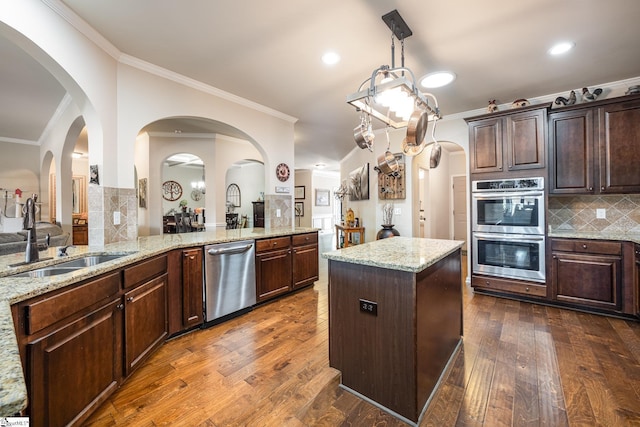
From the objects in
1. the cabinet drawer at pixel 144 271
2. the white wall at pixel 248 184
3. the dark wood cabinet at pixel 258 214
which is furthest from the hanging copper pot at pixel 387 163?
the white wall at pixel 248 184

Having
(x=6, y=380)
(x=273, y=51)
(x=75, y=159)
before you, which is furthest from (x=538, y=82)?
(x=75, y=159)

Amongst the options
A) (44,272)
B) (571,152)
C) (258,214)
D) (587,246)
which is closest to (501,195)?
(571,152)

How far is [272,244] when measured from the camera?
3.35m

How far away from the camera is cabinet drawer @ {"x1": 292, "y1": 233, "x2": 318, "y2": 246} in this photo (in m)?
3.66

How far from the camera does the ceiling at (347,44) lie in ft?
6.58

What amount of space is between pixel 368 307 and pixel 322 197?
30.9 feet

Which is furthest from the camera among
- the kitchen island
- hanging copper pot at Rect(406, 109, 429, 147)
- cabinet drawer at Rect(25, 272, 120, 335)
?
hanging copper pot at Rect(406, 109, 429, 147)

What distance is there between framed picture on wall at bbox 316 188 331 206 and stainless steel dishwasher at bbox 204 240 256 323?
304 inches

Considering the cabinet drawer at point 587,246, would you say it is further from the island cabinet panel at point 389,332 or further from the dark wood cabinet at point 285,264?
the dark wood cabinet at point 285,264

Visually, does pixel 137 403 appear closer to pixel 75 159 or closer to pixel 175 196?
pixel 75 159

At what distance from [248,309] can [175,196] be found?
8266 mm

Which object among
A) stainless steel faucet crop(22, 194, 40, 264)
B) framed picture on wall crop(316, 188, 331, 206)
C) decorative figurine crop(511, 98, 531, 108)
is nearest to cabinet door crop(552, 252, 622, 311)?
decorative figurine crop(511, 98, 531, 108)

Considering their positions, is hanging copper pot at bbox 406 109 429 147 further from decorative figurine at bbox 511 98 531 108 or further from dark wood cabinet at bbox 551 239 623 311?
dark wood cabinet at bbox 551 239 623 311

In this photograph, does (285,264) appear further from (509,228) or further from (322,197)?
(322,197)
